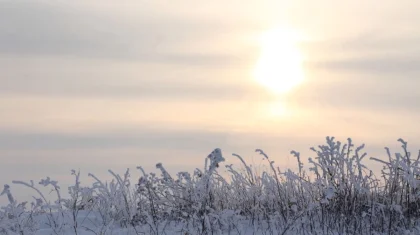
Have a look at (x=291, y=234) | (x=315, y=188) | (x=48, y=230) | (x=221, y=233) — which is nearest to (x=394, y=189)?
(x=315, y=188)

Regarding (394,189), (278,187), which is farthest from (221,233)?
(394,189)

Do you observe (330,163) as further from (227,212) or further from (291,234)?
(227,212)

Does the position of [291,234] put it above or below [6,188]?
below

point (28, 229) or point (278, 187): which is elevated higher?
point (278, 187)

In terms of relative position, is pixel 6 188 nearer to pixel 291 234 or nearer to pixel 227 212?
pixel 227 212

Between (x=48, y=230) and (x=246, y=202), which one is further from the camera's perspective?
(x=246, y=202)

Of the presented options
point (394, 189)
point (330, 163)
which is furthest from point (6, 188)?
point (394, 189)

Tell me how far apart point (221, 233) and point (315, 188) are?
5.65 ft

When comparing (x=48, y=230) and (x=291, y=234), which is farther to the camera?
(x=48, y=230)

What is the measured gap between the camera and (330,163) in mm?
7230

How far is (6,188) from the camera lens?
20.5ft

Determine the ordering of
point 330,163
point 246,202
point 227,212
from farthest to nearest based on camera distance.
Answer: point 246,202
point 330,163
point 227,212

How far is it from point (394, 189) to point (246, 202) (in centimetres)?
194

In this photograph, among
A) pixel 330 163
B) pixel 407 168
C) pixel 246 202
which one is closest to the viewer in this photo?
pixel 407 168
